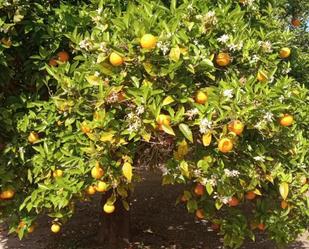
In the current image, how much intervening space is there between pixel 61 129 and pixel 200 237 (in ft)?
10.7

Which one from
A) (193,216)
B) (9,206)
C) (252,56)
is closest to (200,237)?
(193,216)

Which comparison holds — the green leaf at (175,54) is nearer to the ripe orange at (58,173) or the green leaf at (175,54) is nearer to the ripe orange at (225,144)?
the ripe orange at (225,144)

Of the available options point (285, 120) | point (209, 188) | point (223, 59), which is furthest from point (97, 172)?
point (285, 120)

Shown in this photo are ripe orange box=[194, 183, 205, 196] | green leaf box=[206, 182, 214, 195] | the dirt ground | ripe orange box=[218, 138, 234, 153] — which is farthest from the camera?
the dirt ground

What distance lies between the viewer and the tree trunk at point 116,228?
18.8ft

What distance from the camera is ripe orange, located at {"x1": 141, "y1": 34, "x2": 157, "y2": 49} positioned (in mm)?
2963

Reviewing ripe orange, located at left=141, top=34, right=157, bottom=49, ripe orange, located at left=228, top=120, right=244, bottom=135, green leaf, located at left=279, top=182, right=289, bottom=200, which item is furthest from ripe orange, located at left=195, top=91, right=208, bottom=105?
green leaf, located at left=279, top=182, right=289, bottom=200

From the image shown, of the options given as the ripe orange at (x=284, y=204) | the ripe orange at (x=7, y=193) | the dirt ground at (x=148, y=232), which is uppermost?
the ripe orange at (x=284, y=204)

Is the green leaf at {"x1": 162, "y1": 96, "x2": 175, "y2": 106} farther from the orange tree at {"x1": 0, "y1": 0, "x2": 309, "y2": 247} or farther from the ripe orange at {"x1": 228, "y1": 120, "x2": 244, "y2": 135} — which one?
the ripe orange at {"x1": 228, "y1": 120, "x2": 244, "y2": 135}

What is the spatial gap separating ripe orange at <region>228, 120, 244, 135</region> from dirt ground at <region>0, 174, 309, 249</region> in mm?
3273

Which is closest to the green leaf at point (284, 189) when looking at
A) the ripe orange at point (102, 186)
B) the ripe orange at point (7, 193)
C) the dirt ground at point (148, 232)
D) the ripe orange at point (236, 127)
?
the ripe orange at point (236, 127)

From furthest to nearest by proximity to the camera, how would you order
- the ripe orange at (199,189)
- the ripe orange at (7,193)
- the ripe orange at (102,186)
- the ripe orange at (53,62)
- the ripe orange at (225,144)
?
the ripe orange at (7,193) < the ripe orange at (53,62) < the ripe orange at (199,189) < the ripe orange at (102,186) < the ripe orange at (225,144)

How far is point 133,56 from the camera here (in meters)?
3.10

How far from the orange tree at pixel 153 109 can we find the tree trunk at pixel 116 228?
5.55ft
